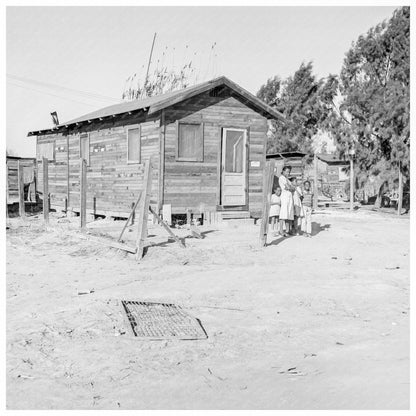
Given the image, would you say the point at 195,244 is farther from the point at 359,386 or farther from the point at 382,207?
the point at 382,207

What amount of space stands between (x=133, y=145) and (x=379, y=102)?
14.6m

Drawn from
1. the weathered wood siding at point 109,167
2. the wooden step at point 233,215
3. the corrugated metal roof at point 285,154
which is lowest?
the wooden step at point 233,215

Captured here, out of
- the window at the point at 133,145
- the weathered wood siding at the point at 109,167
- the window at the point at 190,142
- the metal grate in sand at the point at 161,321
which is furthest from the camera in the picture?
the window at the point at 133,145

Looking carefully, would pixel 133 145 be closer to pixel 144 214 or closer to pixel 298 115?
pixel 144 214

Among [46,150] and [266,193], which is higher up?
Answer: [46,150]

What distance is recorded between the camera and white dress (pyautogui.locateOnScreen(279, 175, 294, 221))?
1305cm

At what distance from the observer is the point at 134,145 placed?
17.0m

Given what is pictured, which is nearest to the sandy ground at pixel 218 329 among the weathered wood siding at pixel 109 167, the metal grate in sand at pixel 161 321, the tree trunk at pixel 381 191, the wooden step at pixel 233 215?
the metal grate in sand at pixel 161 321

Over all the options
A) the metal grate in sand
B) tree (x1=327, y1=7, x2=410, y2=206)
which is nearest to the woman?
the metal grate in sand

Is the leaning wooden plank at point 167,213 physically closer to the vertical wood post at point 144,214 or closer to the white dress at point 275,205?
the white dress at point 275,205

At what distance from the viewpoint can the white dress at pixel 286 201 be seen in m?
13.0

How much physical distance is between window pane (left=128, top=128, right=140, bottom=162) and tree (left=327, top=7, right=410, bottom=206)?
1374 centimetres

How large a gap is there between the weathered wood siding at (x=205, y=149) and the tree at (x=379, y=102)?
10745 mm

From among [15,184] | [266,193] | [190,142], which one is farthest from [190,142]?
[15,184]
